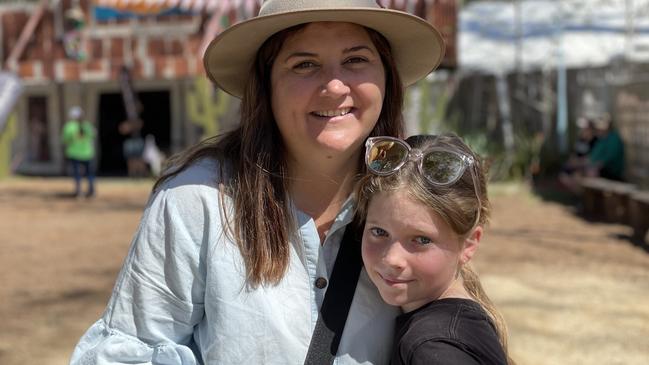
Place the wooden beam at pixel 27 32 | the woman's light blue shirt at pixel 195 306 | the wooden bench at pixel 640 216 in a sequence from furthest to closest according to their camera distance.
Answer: the wooden beam at pixel 27 32, the wooden bench at pixel 640 216, the woman's light blue shirt at pixel 195 306

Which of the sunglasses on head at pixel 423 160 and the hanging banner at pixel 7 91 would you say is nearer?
the sunglasses on head at pixel 423 160

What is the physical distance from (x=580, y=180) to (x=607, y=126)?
1.17 metres

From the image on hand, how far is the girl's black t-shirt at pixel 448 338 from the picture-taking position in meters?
1.69

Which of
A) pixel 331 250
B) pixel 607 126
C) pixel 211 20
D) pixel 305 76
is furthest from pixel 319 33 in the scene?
pixel 211 20

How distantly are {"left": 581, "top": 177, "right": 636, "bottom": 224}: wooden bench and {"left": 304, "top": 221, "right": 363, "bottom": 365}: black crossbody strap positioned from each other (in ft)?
27.8

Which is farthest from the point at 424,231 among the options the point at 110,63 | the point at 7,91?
the point at 110,63

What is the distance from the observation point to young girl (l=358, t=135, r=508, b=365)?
1813 mm

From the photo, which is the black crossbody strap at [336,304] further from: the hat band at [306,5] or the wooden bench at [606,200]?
the wooden bench at [606,200]

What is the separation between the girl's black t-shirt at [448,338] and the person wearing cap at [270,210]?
140mm

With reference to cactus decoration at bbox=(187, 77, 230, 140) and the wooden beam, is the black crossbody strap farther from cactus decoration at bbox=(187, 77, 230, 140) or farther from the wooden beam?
the wooden beam

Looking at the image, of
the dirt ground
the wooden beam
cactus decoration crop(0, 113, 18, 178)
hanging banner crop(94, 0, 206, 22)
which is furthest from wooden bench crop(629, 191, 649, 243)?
the wooden beam

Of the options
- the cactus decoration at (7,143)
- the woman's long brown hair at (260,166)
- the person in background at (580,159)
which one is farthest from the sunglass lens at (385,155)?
the cactus decoration at (7,143)

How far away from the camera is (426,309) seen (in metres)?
1.83

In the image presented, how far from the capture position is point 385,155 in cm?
195
